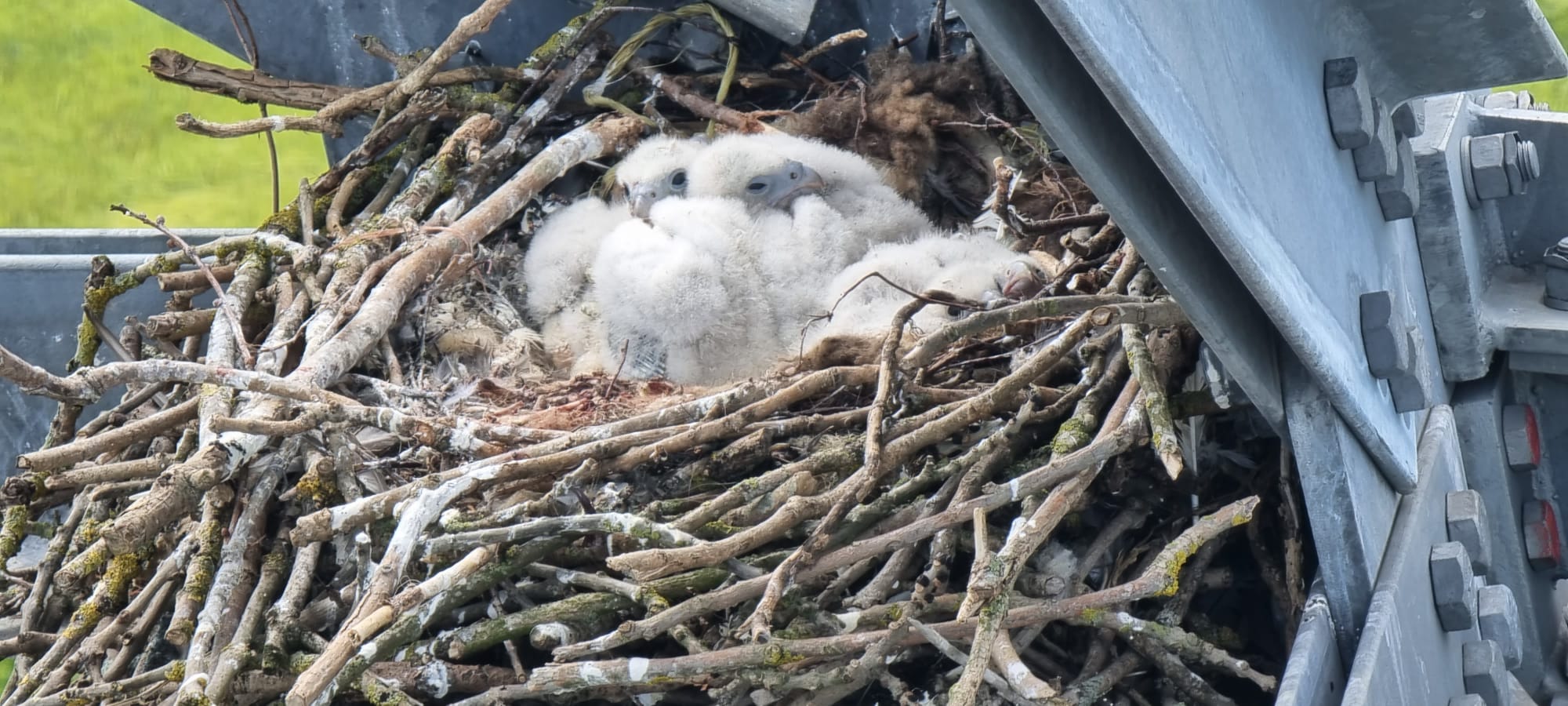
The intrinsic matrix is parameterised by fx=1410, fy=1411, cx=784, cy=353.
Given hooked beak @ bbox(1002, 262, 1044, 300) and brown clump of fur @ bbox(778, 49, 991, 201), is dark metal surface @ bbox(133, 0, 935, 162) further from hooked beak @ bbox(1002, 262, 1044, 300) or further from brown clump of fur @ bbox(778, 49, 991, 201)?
hooked beak @ bbox(1002, 262, 1044, 300)

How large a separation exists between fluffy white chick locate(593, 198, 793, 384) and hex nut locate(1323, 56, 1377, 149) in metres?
1.30

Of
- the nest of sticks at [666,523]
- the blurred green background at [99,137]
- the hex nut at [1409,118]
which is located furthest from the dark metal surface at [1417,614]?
the blurred green background at [99,137]

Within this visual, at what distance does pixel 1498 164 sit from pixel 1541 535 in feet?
1.75

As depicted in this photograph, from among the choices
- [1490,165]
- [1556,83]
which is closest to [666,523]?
[1490,165]

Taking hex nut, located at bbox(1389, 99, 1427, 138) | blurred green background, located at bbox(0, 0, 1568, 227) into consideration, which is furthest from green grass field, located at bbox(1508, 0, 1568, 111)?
blurred green background, located at bbox(0, 0, 1568, 227)

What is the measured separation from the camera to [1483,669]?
163 cm

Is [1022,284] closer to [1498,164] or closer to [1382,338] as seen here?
[1498,164]

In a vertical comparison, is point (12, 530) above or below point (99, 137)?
below

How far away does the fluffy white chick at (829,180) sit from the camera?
2.71m

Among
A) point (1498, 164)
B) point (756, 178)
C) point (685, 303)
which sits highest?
point (756, 178)

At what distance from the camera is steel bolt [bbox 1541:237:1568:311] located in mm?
1861

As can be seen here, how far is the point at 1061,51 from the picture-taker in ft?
3.32

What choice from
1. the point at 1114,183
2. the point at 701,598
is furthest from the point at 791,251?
the point at 1114,183

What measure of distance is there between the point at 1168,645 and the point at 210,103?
5.34 m
